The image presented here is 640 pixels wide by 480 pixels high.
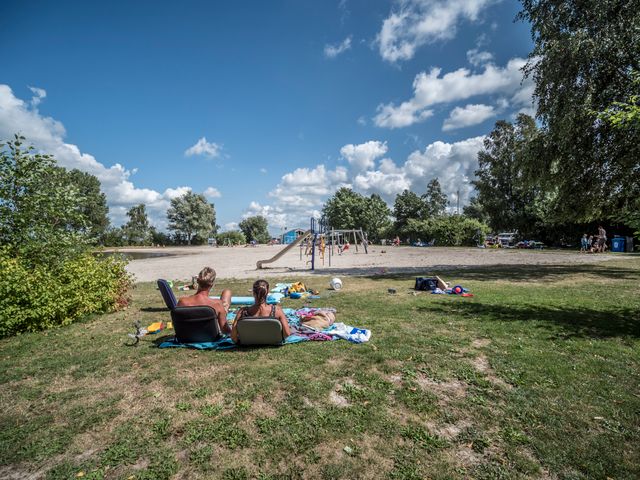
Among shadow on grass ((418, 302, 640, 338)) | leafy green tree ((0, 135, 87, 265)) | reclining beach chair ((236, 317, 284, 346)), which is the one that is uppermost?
leafy green tree ((0, 135, 87, 265))

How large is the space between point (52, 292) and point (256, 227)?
98.5m

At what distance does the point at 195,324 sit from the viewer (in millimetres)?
5969

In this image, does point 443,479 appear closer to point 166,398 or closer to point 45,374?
point 166,398

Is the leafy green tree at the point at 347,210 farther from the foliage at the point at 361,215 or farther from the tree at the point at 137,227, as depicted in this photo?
the tree at the point at 137,227

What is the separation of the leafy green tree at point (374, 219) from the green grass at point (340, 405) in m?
62.5

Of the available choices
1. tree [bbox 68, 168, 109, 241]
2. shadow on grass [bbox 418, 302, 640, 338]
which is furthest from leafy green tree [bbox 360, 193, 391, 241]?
shadow on grass [bbox 418, 302, 640, 338]

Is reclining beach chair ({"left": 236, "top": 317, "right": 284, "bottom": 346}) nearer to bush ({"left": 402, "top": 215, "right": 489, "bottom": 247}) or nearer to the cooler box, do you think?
the cooler box

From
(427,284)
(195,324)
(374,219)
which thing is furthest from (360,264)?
(374,219)

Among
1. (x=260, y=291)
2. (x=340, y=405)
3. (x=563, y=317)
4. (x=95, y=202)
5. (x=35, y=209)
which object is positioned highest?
(x=95, y=202)

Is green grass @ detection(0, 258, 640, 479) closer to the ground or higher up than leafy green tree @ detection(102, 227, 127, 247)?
closer to the ground

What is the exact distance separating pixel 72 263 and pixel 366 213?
63160mm

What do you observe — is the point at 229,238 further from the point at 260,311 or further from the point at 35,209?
the point at 260,311

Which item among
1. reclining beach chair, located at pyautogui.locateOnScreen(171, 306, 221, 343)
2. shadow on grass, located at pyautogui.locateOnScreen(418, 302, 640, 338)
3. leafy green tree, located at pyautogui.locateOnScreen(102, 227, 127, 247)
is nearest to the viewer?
reclining beach chair, located at pyautogui.locateOnScreen(171, 306, 221, 343)

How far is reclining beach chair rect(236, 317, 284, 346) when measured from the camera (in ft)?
18.5
